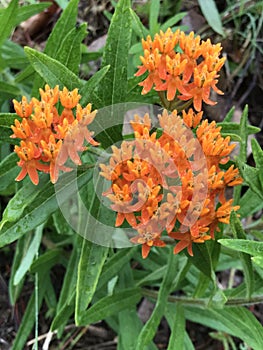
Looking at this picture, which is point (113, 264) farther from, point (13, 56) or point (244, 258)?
point (13, 56)

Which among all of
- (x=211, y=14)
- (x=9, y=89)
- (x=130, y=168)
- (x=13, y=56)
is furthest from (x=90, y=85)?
(x=211, y=14)

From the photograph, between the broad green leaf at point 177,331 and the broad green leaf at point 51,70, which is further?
the broad green leaf at point 177,331

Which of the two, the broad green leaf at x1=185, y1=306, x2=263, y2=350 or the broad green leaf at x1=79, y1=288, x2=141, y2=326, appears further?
the broad green leaf at x1=79, y1=288, x2=141, y2=326

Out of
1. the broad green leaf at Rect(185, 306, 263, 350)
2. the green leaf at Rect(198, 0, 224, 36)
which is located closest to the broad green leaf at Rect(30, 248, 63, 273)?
the broad green leaf at Rect(185, 306, 263, 350)

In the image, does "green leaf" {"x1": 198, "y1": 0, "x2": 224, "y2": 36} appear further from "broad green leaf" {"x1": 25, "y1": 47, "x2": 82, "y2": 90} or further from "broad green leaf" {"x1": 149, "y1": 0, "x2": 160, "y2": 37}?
"broad green leaf" {"x1": 25, "y1": 47, "x2": 82, "y2": 90}

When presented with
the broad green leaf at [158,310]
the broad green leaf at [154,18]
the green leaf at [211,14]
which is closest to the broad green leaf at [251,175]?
the broad green leaf at [158,310]

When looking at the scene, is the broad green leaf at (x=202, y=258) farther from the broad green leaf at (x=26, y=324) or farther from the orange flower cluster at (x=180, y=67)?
the broad green leaf at (x=26, y=324)
